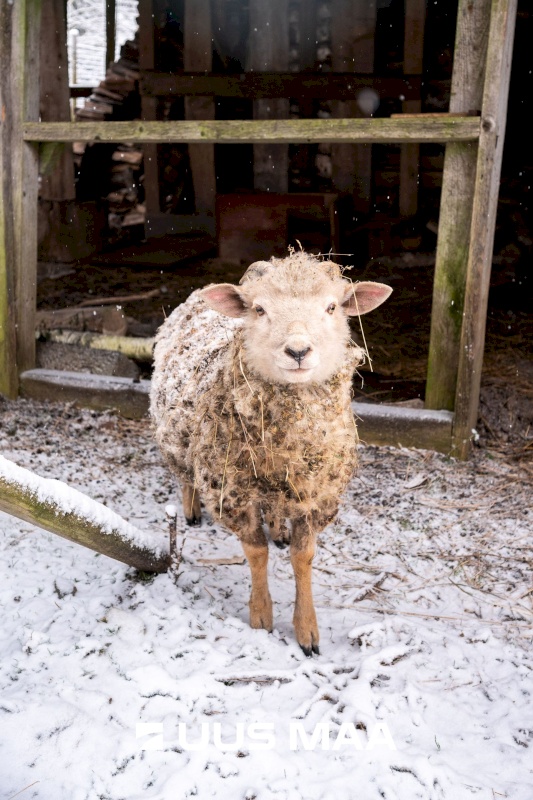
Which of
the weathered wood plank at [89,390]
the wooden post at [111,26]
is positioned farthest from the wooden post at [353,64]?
the wooden post at [111,26]

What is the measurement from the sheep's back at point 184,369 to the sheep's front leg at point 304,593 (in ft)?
2.29

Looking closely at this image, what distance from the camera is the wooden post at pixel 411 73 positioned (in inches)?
368

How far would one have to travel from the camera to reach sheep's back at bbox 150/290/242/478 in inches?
132

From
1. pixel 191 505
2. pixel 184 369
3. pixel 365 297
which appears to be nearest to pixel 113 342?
pixel 191 505

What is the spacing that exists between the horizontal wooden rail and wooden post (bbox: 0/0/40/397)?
6.5 inches

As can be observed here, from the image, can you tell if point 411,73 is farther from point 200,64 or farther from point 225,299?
point 225,299

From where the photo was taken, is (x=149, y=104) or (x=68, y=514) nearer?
(x=68, y=514)

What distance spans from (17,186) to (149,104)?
5.19 m

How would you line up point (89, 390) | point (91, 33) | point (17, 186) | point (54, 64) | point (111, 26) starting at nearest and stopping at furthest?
1. point (17, 186)
2. point (89, 390)
3. point (54, 64)
4. point (111, 26)
5. point (91, 33)

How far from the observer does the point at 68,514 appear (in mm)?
2740

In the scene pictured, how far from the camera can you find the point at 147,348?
242 inches

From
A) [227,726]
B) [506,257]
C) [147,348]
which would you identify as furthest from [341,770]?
[506,257]

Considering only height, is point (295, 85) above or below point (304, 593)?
above

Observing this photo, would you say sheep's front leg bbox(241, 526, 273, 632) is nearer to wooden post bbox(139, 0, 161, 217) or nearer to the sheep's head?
the sheep's head
